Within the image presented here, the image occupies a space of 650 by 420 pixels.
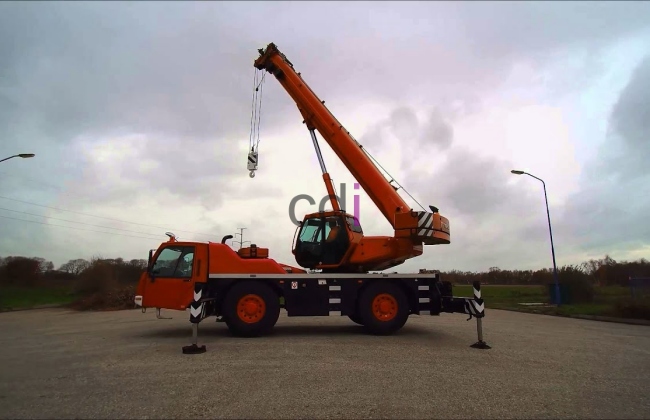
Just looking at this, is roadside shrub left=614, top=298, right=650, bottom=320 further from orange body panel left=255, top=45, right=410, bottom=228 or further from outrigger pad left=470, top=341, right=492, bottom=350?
orange body panel left=255, top=45, right=410, bottom=228

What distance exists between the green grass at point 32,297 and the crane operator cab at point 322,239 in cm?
A: 2693

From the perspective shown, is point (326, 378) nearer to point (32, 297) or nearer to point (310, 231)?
point (310, 231)

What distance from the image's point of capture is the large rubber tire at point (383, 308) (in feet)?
36.8

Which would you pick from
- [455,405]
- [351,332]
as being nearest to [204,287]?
[351,332]

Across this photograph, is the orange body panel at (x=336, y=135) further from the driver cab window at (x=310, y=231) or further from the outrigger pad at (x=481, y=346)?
the outrigger pad at (x=481, y=346)

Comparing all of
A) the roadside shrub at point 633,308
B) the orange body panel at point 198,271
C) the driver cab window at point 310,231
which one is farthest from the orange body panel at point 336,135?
the roadside shrub at point 633,308

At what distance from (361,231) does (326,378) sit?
6.44 meters

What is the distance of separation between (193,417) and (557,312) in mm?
21207

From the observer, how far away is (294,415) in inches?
200

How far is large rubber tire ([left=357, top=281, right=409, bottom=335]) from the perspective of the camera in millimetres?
11203

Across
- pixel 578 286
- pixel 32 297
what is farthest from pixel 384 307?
pixel 32 297

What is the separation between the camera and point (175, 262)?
11156 mm

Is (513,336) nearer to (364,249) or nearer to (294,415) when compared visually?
(364,249)

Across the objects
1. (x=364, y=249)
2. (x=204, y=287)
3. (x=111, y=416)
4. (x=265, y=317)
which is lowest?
(x=111, y=416)
